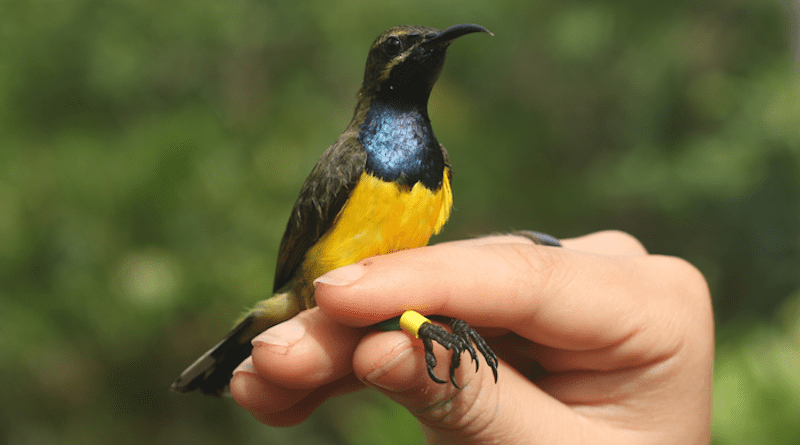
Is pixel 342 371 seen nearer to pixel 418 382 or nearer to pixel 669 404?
pixel 418 382

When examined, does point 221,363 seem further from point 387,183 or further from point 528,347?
point 528,347

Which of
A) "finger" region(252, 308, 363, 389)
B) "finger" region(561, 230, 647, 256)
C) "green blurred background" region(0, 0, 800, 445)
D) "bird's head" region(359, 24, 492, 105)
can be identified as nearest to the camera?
"finger" region(252, 308, 363, 389)

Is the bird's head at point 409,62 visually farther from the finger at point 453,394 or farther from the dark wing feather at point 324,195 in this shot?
the finger at point 453,394

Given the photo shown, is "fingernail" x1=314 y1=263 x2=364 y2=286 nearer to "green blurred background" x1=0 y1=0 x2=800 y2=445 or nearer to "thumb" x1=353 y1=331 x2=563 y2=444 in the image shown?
"thumb" x1=353 y1=331 x2=563 y2=444

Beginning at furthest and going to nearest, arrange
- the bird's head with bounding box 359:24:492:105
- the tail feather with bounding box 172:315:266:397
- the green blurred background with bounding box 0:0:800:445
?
the green blurred background with bounding box 0:0:800:445, the tail feather with bounding box 172:315:266:397, the bird's head with bounding box 359:24:492:105

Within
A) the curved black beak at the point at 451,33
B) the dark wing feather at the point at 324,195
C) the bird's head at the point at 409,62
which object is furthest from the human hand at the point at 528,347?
the curved black beak at the point at 451,33

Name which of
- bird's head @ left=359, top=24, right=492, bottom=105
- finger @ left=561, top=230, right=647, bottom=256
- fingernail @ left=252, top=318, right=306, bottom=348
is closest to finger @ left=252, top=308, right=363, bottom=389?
fingernail @ left=252, top=318, right=306, bottom=348
